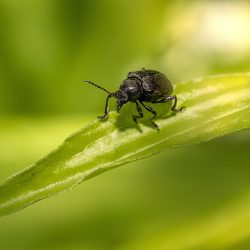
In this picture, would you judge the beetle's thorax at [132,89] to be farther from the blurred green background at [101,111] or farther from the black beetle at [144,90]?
the blurred green background at [101,111]

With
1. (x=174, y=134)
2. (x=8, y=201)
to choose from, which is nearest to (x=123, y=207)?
(x=174, y=134)

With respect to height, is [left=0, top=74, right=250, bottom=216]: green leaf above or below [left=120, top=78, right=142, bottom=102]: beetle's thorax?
below

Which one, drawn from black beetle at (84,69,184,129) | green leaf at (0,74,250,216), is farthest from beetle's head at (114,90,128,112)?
green leaf at (0,74,250,216)

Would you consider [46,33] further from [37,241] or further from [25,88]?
[37,241]

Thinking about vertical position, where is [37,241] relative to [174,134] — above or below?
above

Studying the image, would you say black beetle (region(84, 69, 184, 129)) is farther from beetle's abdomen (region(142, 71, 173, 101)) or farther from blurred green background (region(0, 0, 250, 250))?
blurred green background (region(0, 0, 250, 250))

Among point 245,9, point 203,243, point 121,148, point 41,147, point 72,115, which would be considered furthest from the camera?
point 245,9

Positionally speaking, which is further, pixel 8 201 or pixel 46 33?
pixel 46 33
